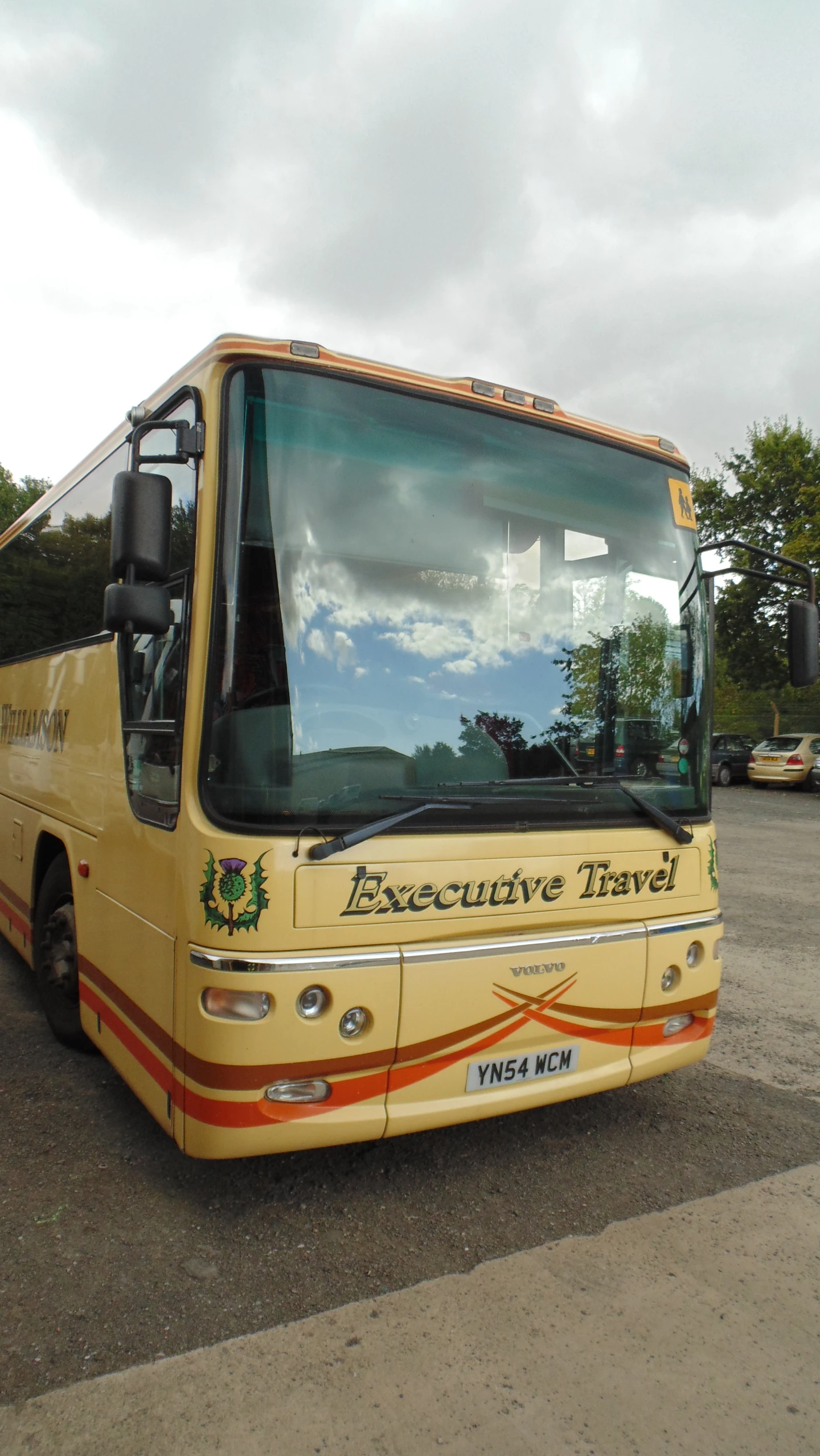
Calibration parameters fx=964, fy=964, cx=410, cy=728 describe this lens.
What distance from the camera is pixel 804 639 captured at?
436 centimetres

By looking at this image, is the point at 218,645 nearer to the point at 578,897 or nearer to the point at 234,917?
the point at 234,917

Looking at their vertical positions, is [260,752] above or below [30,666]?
below

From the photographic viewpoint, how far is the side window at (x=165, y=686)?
10.5 feet

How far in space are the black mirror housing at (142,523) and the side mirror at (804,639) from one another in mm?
2788

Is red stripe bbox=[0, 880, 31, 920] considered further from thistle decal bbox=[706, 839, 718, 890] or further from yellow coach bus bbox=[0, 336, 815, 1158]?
thistle decal bbox=[706, 839, 718, 890]

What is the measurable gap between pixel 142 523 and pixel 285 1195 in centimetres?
242

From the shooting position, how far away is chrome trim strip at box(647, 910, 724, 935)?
12.5 ft

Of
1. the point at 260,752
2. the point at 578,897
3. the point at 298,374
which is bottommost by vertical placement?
the point at 578,897

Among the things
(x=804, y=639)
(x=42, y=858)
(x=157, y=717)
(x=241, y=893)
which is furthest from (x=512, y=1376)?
(x=42, y=858)

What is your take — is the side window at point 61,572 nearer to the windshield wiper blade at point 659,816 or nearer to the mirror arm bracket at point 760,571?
the windshield wiper blade at point 659,816

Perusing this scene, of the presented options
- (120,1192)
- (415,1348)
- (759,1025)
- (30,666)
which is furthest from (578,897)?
(30,666)

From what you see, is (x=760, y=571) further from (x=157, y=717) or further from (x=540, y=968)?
(x=157, y=717)

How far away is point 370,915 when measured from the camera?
10.3 ft

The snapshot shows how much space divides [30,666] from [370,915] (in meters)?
3.29
